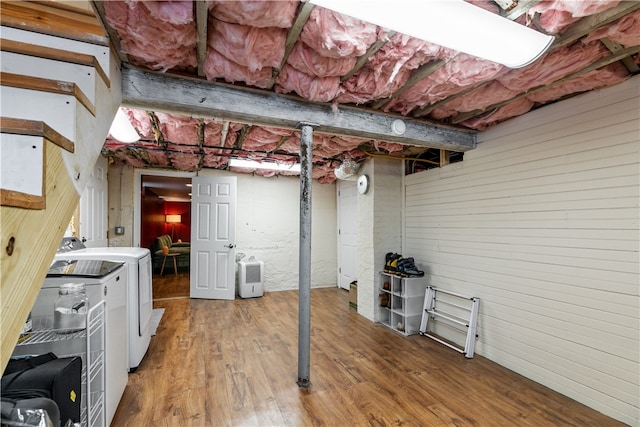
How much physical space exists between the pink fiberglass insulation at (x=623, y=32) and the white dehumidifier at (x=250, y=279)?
498cm

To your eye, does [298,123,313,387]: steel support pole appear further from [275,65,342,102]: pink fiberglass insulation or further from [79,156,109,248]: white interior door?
[79,156,109,248]: white interior door

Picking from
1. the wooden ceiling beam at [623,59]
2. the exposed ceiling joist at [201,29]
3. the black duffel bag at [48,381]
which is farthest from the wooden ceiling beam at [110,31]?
the wooden ceiling beam at [623,59]

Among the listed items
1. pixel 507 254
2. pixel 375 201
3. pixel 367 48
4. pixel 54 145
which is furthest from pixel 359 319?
pixel 54 145

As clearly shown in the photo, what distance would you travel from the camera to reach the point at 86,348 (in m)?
1.49

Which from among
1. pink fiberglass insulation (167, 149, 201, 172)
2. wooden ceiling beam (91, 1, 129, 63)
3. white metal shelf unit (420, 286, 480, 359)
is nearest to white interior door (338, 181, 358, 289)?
white metal shelf unit (420, 286, 480, 359)

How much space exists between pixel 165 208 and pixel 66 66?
36.1 ft

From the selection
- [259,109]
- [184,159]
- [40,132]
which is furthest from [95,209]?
[40,132]

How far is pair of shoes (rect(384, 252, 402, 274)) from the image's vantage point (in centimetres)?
388

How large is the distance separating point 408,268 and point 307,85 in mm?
2650

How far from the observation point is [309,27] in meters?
1.61

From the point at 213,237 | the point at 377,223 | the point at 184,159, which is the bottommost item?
the point at 213,237

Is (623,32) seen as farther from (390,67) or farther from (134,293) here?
(134,293)

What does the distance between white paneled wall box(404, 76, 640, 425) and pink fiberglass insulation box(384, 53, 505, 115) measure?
103 cm

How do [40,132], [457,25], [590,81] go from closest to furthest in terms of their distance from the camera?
[40,132]
[457,25]
[590,81]
